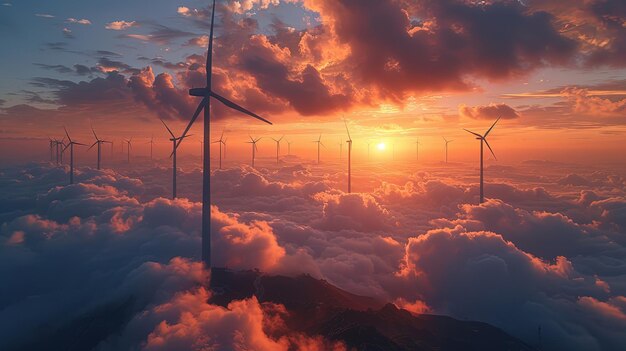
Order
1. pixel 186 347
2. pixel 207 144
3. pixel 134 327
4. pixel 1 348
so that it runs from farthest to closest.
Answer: pixel 1 348 < pixel 134 327 < pixel 186 347 < pixel 207 144

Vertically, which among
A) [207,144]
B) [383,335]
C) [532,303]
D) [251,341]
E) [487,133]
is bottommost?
[383,335]

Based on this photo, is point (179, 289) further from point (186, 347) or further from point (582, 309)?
point (582, 309)

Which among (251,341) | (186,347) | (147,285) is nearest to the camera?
(186,347)

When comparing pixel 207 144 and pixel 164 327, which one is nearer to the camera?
pixel 207 144

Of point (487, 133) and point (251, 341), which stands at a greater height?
point (487, 133)

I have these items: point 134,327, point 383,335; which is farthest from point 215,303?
point 383,335

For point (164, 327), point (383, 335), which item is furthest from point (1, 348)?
point (383, 335)

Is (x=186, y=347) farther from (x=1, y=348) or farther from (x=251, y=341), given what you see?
(x=1, y=348)

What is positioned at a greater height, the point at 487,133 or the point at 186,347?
the point at 487,133

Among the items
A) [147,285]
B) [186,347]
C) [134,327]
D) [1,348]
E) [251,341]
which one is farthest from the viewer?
[1,348]
